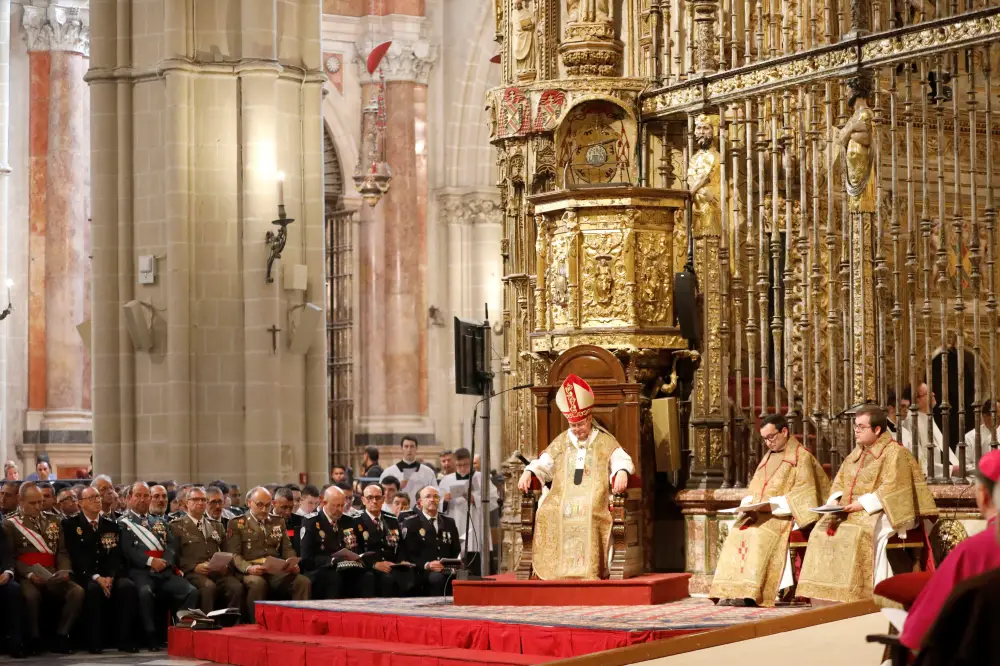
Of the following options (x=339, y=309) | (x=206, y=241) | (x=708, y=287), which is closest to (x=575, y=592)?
(x=708, y=287)

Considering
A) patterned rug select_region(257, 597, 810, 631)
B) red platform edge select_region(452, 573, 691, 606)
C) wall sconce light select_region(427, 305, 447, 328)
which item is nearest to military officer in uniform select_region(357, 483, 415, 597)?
patterned rug select_region(257, 597, 810, 631)

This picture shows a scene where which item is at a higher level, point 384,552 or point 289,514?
point 289,514

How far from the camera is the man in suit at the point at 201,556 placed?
12953 mm

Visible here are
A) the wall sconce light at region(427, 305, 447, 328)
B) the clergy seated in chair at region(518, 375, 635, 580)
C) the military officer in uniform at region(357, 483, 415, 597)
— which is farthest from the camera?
the wall sconce light at region(427, 305, 447, 328)

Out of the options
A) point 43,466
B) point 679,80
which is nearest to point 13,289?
point 43,466

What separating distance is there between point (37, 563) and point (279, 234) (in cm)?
466

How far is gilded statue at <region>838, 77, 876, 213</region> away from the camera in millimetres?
11008

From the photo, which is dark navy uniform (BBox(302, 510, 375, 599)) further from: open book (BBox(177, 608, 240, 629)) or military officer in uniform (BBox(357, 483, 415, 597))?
open book (BBox(177, 608, 240, 629))

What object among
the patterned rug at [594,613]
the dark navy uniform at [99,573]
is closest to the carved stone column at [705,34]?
the patterned rug at [594,613]

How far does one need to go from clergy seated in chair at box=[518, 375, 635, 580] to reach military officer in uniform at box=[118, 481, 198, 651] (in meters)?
2.97

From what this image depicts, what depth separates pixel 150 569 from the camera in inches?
505

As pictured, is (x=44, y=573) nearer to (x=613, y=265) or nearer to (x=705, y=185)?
(x=613, y=265)

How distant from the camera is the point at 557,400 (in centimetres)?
1144

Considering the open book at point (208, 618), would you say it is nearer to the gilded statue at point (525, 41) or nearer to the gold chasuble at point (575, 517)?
the gold chasuble at point (575, 517)
